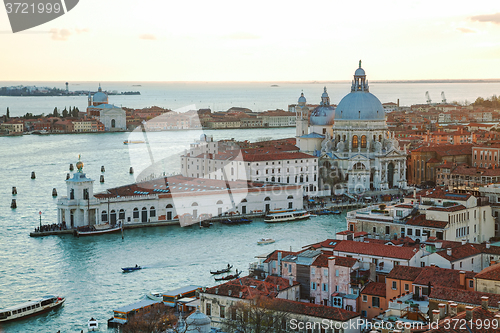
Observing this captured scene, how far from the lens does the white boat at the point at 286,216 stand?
24694 mm

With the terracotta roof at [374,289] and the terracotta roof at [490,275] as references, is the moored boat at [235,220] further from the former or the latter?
the terracotta roof at [490,275]

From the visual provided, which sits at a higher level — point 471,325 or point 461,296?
point 471,325

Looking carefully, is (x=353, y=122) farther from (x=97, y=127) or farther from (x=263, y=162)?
(x=97, y=127)

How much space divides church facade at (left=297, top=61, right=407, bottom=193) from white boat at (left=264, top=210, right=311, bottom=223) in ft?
18.2

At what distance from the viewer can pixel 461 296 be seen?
1106 centimetres

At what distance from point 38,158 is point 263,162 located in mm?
21996

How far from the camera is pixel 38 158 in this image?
156ft

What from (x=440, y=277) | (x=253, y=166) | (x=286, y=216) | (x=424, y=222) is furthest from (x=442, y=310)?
(x=253, y=166)

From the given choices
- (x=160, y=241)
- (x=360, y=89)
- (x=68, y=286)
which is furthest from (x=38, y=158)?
(x=68, y=286)

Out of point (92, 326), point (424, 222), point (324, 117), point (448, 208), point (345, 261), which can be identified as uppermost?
point (324, 117)

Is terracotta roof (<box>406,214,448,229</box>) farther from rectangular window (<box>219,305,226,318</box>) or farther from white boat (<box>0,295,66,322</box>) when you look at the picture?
white boat (<box>0,295,66,322</box>)

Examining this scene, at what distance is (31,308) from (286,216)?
1173 centimetres

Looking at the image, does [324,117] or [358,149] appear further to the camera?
[324,117]

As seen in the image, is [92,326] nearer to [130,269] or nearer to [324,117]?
[130,269]
